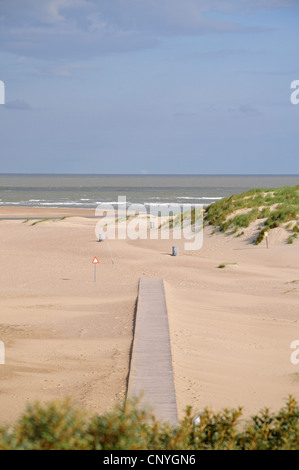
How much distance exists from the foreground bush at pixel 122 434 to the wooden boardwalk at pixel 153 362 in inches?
20.3

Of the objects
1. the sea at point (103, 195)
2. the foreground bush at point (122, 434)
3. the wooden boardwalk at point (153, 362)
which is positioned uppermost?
the foreground bush at point (122, 434)

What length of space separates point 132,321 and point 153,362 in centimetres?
A: 370

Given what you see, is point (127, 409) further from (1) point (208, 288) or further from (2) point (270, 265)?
(2) point (270, 265)

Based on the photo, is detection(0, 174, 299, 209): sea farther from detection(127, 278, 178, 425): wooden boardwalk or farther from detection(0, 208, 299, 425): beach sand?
detection(127, 278, 178, 425): wooden boardwalk

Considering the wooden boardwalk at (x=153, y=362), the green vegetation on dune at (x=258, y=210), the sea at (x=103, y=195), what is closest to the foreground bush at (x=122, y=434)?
the wooden boardwalk at (x=153, y=362)

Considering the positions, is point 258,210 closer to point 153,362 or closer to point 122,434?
point 153,362

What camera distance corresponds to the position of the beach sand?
31.1 feet

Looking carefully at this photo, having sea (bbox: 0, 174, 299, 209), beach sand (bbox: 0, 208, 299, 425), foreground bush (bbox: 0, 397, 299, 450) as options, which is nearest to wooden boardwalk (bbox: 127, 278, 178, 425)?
beach sand (bbox: 0, 208, 299, 425)

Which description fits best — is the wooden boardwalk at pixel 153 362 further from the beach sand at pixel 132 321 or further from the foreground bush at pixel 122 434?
the foreground bush at pixel 122 434

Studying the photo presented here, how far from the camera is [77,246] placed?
2781 cm

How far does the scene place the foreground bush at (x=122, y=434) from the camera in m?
4.73

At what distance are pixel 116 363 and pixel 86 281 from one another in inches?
366

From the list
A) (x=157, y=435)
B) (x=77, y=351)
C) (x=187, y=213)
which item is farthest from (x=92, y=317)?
(x=187, y=213)

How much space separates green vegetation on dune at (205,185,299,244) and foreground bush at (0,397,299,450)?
2069 centimetres
